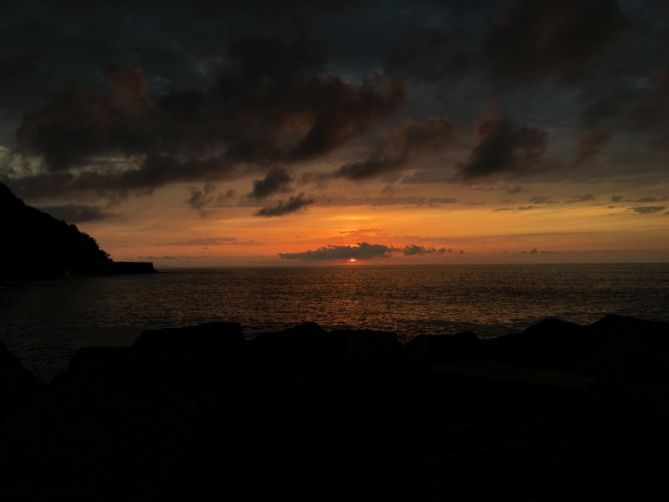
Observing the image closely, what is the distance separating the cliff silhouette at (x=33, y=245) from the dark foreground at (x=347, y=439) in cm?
16747

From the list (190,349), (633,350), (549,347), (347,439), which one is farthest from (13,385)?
(633,350)

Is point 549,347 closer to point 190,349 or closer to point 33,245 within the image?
point 190,349

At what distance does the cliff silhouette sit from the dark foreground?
167471mm

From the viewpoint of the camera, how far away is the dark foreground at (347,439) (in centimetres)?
449

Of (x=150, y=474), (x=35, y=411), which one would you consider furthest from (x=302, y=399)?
(x=35, y=411)

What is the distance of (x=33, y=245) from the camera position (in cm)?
16575

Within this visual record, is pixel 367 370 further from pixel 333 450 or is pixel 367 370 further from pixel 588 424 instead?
pixel 588 424

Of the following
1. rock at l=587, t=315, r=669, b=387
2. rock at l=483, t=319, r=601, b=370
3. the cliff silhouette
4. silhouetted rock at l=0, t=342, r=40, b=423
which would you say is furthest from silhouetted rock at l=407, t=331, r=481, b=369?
the cliff silhouette

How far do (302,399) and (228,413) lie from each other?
1.50 metres

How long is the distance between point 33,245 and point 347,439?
191 m

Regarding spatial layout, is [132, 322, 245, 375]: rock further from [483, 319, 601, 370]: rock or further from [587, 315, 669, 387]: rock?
[587, 315, 669, 387]: rock

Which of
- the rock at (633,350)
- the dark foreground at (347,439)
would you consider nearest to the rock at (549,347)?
the rock at (633,350)

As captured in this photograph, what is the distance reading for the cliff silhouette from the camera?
489 feet

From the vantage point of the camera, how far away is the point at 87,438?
5.11 meters
